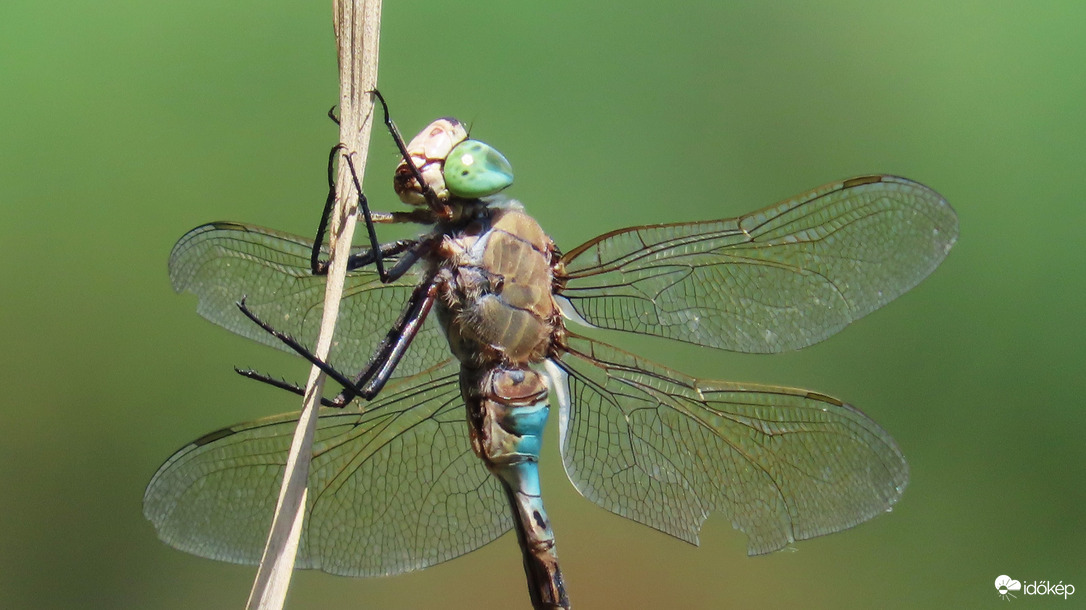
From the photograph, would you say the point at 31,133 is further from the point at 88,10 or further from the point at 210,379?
the point at 210,379

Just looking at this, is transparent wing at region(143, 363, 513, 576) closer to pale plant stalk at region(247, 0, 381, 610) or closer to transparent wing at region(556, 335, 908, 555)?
transparent wing at region(556, 335, 908, 555)

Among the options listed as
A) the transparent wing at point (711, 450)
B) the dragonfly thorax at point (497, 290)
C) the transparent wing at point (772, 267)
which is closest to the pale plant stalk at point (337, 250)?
the dragonfly thorax at point (497, 290)

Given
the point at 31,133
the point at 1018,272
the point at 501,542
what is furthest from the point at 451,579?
the point at 1018,272

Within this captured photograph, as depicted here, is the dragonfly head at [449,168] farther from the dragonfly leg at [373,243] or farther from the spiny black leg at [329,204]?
the spiny black leg at [329,204]

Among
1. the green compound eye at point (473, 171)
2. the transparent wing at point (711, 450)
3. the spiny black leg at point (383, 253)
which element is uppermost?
the green compound eye at point (473, 171)

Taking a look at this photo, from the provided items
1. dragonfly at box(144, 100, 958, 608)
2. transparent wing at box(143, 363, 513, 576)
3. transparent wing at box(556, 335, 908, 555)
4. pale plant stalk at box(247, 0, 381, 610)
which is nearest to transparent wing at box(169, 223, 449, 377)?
dragonfly at box(144, 100, 958, 608)

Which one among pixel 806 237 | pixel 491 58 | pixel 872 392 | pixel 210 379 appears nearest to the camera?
pixel 806 237
